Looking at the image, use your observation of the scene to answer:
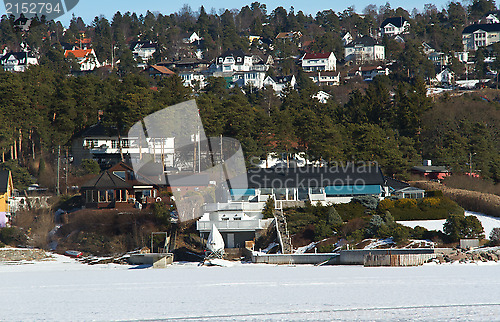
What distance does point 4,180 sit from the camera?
145 feet

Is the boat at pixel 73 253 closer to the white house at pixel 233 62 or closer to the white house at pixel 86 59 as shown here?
the white house at pixel 233 62

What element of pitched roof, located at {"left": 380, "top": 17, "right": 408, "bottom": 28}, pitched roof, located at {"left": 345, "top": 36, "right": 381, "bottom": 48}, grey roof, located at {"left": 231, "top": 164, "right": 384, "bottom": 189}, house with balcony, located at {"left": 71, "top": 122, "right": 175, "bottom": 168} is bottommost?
grey roof, located at {"left": 231, "top": 164, "right": 384, "bottom": 189}

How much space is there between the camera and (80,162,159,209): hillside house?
4072 cm

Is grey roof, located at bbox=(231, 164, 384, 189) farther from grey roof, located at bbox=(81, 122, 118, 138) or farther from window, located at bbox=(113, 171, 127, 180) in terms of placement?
grey roof, located at bbox=(81, 122, 118, 138)

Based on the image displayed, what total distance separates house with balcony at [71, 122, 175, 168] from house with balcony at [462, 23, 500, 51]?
3840 inches

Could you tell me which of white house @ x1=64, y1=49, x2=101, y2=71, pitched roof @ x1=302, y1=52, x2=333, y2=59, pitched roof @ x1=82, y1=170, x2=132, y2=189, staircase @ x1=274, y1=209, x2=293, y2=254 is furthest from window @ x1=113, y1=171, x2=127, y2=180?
pitched roof @ x1=302, y1=52, x2=333, y2=59

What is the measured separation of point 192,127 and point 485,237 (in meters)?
25.4

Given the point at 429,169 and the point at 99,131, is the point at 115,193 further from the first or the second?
the point at 429,169

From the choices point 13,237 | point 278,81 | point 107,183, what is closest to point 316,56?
point 278,81

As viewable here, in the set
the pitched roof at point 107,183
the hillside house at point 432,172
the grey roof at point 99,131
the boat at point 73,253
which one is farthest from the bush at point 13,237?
the hillside house at point 432,172

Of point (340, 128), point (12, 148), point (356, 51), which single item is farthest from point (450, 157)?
point (356, 51)

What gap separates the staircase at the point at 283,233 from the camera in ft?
107

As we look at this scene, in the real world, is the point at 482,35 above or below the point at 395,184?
above

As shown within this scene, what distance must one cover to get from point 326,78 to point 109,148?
214 ft
